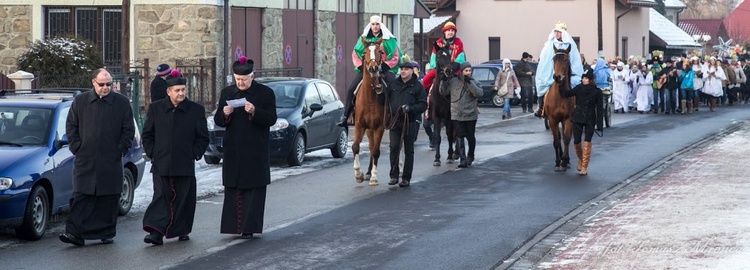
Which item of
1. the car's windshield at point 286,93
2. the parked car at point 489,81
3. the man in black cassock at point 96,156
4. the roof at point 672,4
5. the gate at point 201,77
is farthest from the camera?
the roof at point 672,4

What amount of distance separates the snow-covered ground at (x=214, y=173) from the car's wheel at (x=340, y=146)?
121 mm

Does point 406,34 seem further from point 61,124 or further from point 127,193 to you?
point 61,124

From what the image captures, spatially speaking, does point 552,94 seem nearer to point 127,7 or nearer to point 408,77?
point 408,77

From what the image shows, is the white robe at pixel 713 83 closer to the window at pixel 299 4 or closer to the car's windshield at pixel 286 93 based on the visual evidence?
the window at pixel 299 4

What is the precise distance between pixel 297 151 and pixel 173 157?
28.0ft

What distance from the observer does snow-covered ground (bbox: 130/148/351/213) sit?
1673cm

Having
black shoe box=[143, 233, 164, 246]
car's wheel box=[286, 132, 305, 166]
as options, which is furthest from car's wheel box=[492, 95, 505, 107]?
black shoe box=[143, 233, 164, 246]

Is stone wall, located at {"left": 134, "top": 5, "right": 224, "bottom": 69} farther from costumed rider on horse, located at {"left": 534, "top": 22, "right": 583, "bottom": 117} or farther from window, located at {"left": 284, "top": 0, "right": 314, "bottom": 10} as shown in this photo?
costumed rider on horse, located at {"left": 534, "top": 22, "right": 583, "bottom": 117}

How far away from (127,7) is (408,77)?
8511 millimetres

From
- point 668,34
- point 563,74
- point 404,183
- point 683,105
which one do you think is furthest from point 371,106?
point 668,34

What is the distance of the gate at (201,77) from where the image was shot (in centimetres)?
3045

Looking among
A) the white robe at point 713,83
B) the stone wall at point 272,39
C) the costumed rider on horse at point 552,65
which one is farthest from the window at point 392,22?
the costumed rider on horse at point 552,65

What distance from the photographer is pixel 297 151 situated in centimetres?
2089

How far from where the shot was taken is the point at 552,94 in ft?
63.5
